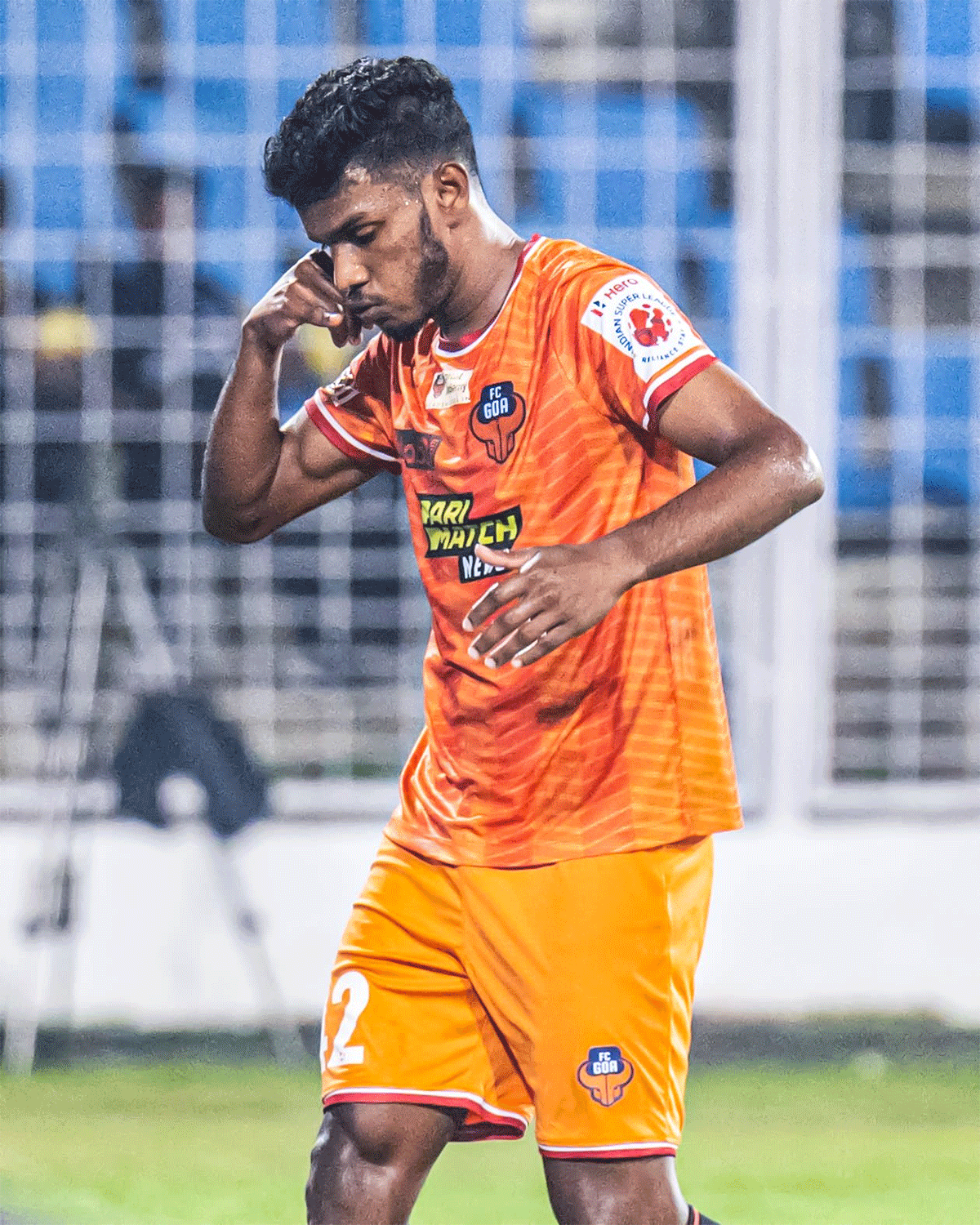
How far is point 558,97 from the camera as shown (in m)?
6.05

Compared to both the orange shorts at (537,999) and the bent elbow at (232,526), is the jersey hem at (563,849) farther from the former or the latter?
the bent elbow at (232,526)

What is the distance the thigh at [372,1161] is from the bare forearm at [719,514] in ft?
3.01

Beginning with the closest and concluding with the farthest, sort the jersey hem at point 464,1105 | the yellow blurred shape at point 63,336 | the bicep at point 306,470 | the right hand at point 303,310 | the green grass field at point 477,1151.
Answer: the jersey hem at point 464,1105, the right hand at point 303,310, the bicep at point 306,470, the green grass field at point 477,1151, the yellow blurred shape at point 63,336

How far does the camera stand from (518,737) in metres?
2.82

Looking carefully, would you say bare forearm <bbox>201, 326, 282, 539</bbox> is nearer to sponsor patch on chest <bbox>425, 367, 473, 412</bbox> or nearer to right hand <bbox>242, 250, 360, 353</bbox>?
right hand <bbox>242, 250, 360, 353</bbox>

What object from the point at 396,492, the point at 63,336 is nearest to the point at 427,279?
the point at 396,492

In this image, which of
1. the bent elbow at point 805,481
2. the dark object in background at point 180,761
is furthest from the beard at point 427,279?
the dark object in background at point 180,761

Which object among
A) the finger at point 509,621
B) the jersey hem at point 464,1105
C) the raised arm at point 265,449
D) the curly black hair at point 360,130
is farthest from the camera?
the raised arm at point 265,449

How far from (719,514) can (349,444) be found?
879mm

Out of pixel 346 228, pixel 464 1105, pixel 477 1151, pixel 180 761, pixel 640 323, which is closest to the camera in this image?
pixel 640 323

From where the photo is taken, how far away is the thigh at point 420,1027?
285 centimetres

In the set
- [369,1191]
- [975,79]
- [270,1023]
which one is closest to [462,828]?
[369,1191]

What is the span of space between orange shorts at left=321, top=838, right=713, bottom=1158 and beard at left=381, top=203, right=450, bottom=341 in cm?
78

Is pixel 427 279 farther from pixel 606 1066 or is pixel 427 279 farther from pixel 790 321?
pixel 790 321
